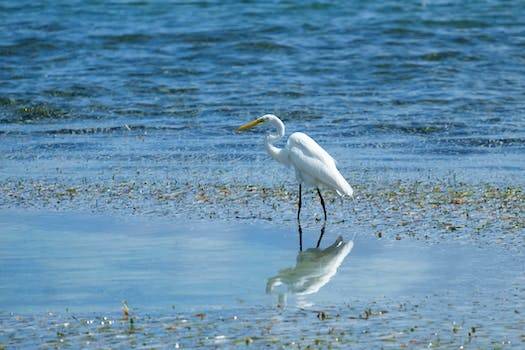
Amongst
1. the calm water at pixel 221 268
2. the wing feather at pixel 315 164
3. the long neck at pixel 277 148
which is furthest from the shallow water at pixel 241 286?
the long neck at pixel 277 148

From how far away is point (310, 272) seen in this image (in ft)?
28.0

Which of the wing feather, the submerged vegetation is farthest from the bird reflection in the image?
the wing feather

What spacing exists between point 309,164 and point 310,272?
2.60m

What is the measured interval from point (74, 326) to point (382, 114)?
10.7 metres

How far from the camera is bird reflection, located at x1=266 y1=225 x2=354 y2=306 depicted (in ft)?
26.0

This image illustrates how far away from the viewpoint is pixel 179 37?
25469 mm

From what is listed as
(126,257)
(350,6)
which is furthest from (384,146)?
(350,6)

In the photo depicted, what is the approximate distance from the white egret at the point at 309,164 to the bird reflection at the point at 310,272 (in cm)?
106

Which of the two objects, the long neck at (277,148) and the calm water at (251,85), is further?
the calm water at (251,85)

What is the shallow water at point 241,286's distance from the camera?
6895mm

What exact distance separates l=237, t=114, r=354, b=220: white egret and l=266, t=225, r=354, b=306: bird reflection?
1.06 metres

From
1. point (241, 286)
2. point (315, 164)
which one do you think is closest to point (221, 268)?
point (241, 286)

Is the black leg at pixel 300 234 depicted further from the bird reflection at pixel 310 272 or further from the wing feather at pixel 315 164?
the wing feather at pixel 315 164

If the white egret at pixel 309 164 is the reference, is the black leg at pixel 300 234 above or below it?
below
